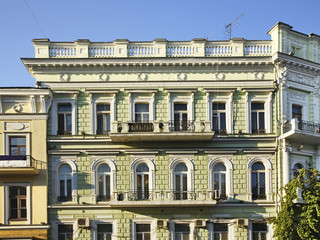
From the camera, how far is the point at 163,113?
91.7ft

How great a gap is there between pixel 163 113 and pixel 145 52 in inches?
135

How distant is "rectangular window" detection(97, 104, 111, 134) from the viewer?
27969mm

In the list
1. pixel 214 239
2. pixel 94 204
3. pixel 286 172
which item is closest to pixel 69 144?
pixel 94 204

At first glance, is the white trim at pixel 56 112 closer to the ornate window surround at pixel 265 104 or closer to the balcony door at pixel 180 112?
the balcony door at pixel 180 112

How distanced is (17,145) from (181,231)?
9582 mm

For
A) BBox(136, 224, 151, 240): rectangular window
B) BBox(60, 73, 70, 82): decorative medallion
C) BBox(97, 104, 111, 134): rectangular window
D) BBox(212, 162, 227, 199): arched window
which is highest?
BBox(60, 73, 70, 82): decorative medallion

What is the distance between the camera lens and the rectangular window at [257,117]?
28188mm

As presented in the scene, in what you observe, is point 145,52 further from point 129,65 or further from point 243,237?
point 243,237

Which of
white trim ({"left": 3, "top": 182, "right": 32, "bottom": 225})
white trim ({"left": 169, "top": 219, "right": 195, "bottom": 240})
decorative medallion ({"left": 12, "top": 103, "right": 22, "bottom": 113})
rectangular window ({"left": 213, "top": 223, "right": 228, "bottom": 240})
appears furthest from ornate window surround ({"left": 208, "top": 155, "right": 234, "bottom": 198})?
decorative medallion ({"left": 12, "top": 103, "right": 22, "bottom": 113})

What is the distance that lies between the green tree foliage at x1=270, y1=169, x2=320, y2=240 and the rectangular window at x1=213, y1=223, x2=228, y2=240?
2.58 metres

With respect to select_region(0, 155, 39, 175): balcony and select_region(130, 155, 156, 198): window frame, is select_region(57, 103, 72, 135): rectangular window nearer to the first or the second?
select_region(0, 155, 39, 175): balcony

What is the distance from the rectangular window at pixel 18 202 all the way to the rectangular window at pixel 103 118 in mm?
5014

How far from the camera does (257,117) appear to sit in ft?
92.7

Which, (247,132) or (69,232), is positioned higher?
(247,132)
